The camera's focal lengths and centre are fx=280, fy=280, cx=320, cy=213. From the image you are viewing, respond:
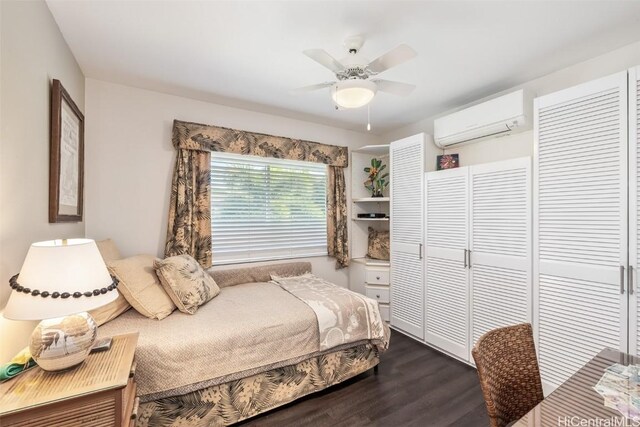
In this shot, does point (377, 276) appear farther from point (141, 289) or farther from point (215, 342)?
point (141, 289)

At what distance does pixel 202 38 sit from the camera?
1.89 metres

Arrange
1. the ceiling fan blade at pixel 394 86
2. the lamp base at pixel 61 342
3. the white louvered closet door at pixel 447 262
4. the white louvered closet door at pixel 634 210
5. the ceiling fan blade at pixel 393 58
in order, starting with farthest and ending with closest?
the white louvered closet door at pixel 447 262, the ceiling fan blade at pixel 394 86, the white louvered closet door at pixel 634 210, the ceiling fan blade at pixel 393 58, the lamp base at pixel 61 342

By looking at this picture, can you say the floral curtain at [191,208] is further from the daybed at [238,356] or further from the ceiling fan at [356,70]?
the ceiling fan at [356,70]

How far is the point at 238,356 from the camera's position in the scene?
5.92ft

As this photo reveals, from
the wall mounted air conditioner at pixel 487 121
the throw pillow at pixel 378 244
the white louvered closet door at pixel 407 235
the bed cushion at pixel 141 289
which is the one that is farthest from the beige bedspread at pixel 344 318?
the wall mounted air conditioner at pixel 487 121

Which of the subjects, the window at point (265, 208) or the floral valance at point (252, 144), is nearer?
the floral valance at point (252, 144)

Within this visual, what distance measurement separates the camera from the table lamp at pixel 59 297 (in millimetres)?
1019

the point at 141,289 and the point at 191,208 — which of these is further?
the point at 191,208

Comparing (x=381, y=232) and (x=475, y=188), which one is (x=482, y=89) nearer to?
(x=475, y=188)

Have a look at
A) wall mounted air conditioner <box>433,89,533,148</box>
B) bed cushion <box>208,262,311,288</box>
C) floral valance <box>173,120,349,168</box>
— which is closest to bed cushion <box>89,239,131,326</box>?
bed cushion <box>208,262,311,288</box>

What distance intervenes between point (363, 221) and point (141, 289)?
284 centimetres

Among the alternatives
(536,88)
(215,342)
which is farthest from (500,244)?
(215,342)

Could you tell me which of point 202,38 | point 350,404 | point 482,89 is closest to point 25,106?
point 202,38

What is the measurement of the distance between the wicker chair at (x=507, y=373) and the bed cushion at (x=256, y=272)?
2.41 metres
